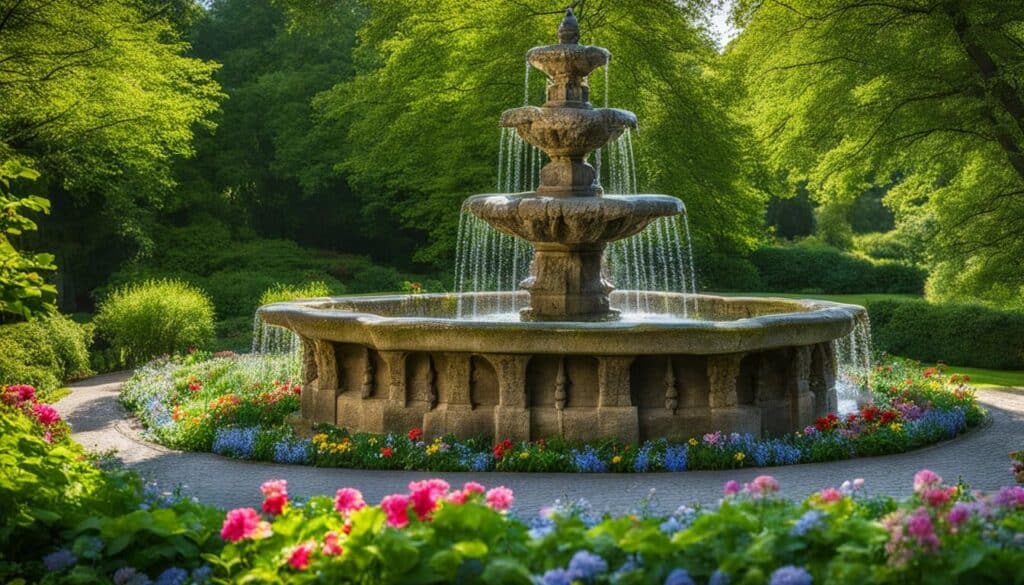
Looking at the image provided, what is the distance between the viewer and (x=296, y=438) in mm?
9875

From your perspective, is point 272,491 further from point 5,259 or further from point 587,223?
point 587,223

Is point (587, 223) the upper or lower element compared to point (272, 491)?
upper

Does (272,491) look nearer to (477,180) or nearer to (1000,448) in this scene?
(1000,448)

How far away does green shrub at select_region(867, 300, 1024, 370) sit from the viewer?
2069cm

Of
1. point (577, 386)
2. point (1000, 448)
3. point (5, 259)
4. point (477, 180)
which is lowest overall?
point (1000, 448)

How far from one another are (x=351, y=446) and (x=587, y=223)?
3405 millimetres

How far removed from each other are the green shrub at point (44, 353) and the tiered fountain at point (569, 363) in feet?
16.3

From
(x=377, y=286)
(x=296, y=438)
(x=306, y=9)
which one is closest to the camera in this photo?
(x=296, y=438)

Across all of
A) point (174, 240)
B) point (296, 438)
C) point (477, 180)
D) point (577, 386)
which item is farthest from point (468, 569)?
point (174, 240)

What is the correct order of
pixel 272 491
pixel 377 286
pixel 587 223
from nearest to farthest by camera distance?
1. pixel 272 491
2. pixel 587 223
3. pixel 377 286

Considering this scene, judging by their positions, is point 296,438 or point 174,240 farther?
point 174,240

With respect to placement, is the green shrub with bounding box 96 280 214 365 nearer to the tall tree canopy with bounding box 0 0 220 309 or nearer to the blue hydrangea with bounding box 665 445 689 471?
the tall tree canopy with bounding box 0 0 220 309

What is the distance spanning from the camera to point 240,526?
4.07m

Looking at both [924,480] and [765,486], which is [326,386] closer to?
[765,486]
